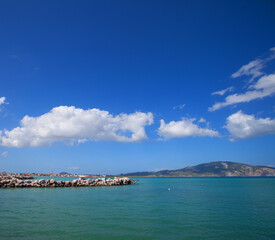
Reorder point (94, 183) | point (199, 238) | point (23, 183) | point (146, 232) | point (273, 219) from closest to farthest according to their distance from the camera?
point (199, 238), point (146, 232), point (273, 219), point (23, 183), point (94, 183)

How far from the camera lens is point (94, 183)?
60.9 meters

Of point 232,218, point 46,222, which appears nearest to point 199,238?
point 232,218

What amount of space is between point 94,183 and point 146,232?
167ft

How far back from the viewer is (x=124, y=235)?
12.9 m

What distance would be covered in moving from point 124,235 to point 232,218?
1085cm

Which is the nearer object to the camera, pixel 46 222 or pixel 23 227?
pixel 23 227

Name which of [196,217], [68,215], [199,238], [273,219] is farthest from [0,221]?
[273,219]

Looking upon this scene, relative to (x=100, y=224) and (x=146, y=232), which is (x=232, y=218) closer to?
(x=146, y=232)

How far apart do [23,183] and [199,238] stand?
5434cm

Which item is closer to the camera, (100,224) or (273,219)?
(100,224)

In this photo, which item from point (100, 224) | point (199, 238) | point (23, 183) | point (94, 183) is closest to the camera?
point (199, 238)

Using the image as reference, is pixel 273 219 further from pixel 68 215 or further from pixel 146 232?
pixel 68 215

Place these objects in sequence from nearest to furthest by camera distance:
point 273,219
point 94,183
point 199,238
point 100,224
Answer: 1. point 199,238
2. point 100,224
3. point 273,219
4. point 94,183

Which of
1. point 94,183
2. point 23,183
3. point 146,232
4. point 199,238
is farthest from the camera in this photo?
point 94,183
